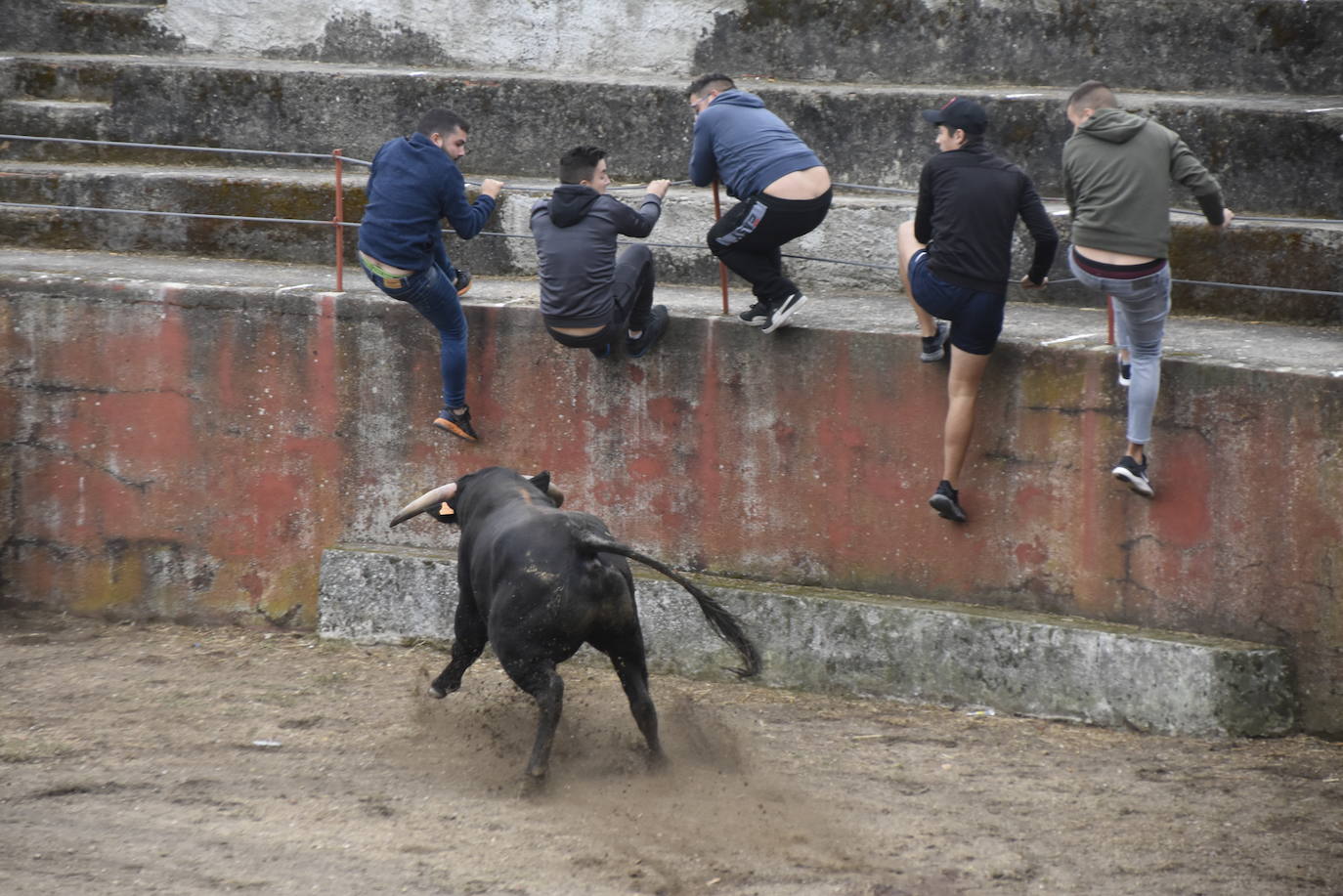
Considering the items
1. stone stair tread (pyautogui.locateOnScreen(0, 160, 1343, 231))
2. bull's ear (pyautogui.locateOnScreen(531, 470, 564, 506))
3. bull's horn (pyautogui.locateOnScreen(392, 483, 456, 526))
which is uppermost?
stone stair tread (pyautogui.locateOnScreen(0, 160, 1343, 231))

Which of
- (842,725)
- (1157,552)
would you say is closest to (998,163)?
(1157,552)

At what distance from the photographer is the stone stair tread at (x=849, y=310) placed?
7.14m

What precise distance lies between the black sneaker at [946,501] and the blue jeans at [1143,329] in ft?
2.92

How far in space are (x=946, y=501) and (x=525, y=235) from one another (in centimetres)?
319

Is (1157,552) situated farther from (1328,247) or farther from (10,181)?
(10,181)

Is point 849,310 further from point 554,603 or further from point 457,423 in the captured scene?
point 554,603

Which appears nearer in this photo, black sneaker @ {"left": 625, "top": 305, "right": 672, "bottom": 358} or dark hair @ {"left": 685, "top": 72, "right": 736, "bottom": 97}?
dark hair @ {"left": 685, "top": 72, "right": 736, "bottom": 97}

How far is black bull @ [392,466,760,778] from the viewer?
631 cm

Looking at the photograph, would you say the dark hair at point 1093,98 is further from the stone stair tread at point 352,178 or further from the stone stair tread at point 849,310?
the stone stair tread at point 352,178

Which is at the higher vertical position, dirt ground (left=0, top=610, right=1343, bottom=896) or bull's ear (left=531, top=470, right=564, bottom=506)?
bull's ear (left=531, top=470, right=564, bottom=506)

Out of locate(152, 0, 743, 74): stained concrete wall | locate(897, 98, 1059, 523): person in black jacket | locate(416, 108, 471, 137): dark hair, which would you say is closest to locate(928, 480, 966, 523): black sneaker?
locate(897, 98, 1059, 523): person in black jacket

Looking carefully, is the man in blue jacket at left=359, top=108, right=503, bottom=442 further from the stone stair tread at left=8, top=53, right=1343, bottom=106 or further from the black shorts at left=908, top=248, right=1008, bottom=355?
the stone stair tread at left=8, top=53, right=1343, bottom=106

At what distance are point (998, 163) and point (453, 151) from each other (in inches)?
110

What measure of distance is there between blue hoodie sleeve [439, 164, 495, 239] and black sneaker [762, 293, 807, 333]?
5.09ft
